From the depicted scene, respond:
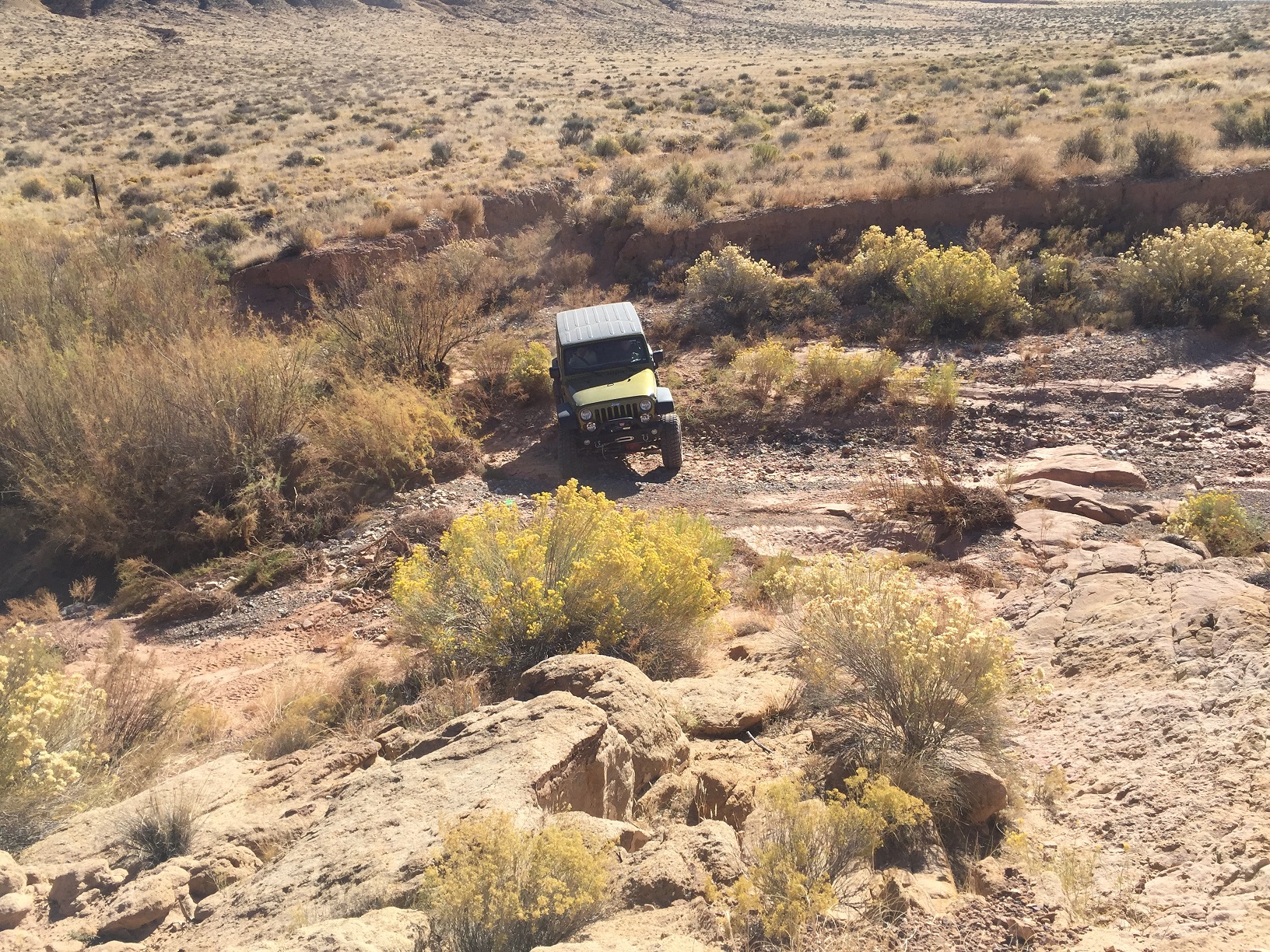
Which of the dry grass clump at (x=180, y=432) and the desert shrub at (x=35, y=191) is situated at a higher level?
the desert shrub at (x=35, y=191)

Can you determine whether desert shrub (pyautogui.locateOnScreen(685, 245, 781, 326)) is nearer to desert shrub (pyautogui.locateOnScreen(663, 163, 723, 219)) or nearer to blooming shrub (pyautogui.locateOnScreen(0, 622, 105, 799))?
desert shrub (pyautogui.locateOnScreen(663, 163, 723, 219))

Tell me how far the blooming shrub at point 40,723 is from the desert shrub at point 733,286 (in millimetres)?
13306

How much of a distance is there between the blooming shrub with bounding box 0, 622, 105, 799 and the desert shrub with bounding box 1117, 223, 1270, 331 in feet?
53.9

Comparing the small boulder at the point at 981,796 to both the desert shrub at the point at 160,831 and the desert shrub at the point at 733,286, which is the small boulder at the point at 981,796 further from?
the desert shrub at the point at 733,286

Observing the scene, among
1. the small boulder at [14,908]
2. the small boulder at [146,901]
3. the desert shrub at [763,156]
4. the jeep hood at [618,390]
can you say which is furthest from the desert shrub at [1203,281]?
the small boulder at [14,908]

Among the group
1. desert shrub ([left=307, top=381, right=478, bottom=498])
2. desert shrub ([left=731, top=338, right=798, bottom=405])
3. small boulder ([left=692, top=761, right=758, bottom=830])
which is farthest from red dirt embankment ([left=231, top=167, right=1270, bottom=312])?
small boulder ([left=692, top=761, right=758, bottom=830])

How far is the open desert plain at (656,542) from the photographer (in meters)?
3.98

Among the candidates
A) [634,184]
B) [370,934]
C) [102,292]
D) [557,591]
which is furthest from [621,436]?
[634,184]

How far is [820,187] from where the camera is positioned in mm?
19625

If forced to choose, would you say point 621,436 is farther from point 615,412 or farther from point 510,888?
point 510,888

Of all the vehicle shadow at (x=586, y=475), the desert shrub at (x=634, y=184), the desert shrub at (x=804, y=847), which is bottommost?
the vehicle shadow at (x=586, y=475)

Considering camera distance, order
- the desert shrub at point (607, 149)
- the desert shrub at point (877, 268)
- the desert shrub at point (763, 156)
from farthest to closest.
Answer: the desert shrub at point (607, 149), the desert shrub at point (763, 156), the desert shrub at point (877, 268)

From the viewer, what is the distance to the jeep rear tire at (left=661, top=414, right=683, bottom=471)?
38.0ft

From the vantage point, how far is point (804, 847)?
3934 millimetres
